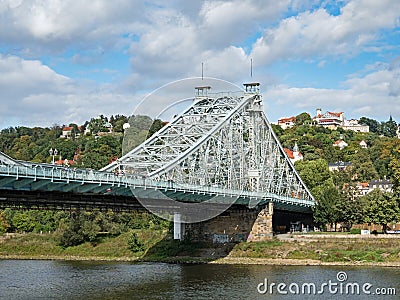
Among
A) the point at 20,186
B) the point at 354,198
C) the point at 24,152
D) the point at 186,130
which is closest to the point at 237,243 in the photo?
the point at 186,130

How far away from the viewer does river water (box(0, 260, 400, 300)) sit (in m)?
42.2

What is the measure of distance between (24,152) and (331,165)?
71.1m

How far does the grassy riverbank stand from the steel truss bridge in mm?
5428

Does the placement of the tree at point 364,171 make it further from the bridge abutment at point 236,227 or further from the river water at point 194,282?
the river water at point 194,282

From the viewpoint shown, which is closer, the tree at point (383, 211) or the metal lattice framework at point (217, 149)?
the metal lattice framework at point (217, 149)

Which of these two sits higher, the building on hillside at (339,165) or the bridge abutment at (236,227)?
the building on hillside at (339,165)

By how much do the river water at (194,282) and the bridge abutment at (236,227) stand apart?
26.5ft

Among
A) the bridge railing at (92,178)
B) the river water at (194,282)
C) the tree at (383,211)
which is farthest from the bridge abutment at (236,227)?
the tree at (383,211)

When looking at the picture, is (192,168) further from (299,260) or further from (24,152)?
(24,152)

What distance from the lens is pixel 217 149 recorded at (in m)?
65.9

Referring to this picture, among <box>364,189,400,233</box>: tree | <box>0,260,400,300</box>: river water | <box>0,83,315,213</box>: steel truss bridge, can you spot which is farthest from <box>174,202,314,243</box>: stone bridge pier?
<box>364,189,400,233</box>: tree

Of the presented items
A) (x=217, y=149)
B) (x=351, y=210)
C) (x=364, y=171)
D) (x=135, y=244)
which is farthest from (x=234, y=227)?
(x=364, y=171)

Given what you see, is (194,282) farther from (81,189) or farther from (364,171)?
(364,171)

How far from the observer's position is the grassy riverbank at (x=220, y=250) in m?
61.1
